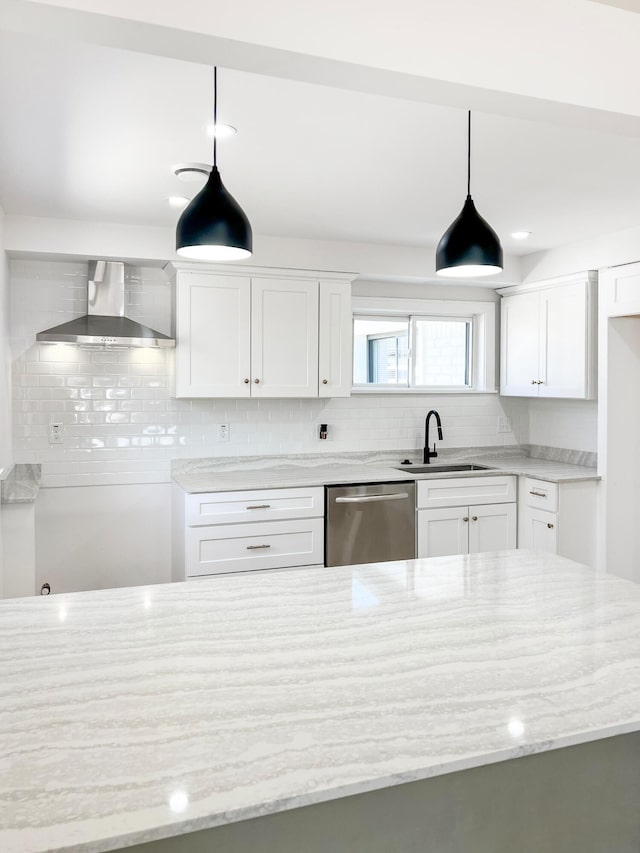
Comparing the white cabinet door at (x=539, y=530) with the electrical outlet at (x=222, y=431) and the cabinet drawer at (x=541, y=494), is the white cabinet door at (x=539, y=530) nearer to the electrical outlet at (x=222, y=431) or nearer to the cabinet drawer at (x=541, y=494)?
the cabinet drawer at (x=541, y=494)

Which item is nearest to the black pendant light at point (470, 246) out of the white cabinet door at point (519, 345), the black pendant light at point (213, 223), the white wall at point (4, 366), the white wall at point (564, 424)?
the black pendant light at point (213, 223)

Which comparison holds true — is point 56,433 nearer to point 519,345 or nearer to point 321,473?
point 321,473

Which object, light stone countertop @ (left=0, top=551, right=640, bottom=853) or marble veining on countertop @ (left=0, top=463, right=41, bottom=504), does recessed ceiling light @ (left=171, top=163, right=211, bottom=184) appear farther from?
light stone countertop @ (left=0, top=551, right=640, bottom=853)

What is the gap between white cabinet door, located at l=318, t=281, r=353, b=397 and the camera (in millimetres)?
4363

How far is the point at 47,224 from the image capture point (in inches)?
148

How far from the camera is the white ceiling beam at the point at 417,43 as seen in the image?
1.32 metres

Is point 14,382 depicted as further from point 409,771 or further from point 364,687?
point 409,771

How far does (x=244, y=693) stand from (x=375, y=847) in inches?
→ 13.7

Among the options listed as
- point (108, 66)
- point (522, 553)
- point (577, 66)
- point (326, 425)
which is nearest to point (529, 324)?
point (326, 425)

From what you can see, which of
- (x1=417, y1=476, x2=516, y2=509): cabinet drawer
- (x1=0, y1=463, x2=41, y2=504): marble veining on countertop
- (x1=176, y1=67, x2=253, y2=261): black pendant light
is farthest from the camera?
(x1=417, y1=476, x2=516, y2=509): cabinet drawer

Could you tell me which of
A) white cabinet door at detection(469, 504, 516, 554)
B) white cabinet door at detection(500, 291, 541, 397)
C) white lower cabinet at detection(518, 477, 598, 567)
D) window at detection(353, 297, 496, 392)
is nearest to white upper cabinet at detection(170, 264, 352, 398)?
window at detection(353, 297, 496, 392)

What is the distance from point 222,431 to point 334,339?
3.22ft

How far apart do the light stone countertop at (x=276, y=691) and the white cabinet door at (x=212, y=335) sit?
2.29 meters

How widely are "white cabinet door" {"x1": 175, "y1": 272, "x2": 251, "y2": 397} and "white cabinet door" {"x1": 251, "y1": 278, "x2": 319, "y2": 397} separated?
7cm
